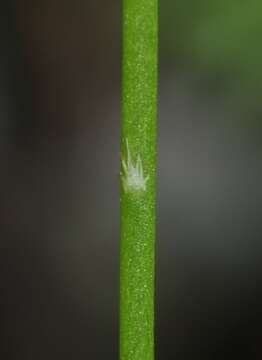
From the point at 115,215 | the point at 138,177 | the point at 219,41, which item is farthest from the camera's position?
the point at 115,215

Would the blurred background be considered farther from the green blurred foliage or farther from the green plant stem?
the green plant stem

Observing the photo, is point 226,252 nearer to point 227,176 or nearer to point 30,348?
point 227,176

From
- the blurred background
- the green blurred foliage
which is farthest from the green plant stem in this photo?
the blurred background

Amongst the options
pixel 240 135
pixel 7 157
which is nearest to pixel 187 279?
pixel 240 135

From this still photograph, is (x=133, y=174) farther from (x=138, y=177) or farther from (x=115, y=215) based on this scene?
(x=115, y=215)

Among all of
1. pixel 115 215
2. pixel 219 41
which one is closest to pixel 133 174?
pixel 219 41

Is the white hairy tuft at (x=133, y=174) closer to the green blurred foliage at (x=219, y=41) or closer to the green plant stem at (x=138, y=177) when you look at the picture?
the green plant stem at (x=138, y=177)
